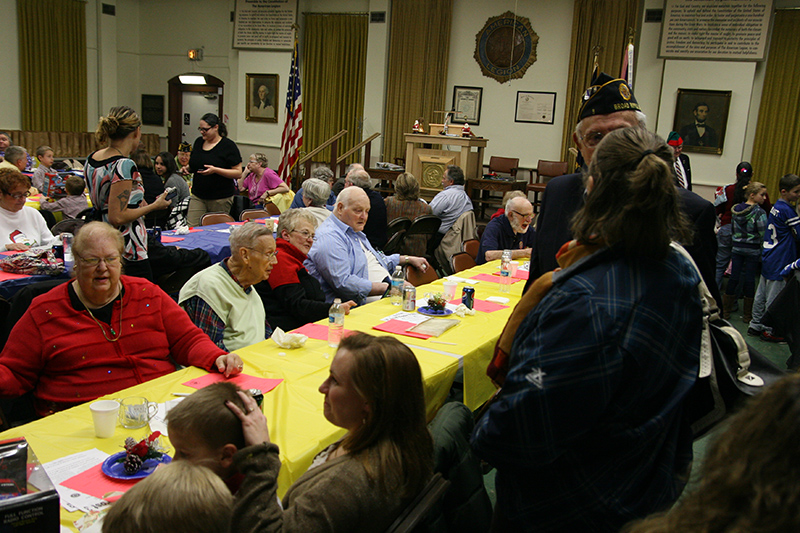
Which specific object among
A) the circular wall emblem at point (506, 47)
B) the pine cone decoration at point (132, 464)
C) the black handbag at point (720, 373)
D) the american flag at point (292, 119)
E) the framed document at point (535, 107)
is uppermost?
the circular wall emblem at point (506, 47)

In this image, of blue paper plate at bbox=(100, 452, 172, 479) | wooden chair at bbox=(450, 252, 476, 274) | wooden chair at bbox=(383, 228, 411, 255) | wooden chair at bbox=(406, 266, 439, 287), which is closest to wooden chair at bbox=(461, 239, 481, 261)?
wooden chair at bbox=(450, 252, 476, 274)

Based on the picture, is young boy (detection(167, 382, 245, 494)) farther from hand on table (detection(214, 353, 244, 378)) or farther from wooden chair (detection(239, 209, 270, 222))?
wooden chair (detection(239, 209, 270, 222))

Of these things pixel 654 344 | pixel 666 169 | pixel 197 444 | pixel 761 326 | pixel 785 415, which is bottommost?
pixel 761 326

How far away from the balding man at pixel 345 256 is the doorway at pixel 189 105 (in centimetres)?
1184

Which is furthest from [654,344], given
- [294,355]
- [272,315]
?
[272,315]

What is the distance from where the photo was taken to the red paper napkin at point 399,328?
3.11m

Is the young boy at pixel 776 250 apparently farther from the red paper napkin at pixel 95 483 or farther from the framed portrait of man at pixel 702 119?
the red paper napkin at pixel 95 483

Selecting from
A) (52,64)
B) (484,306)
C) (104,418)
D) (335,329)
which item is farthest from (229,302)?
(52,64)

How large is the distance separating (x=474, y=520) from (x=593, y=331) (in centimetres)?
78

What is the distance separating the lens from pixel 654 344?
1.28m

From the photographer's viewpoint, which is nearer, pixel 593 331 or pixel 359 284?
pixel 593 331

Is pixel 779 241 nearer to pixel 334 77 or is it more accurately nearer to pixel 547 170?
pixel 547 170

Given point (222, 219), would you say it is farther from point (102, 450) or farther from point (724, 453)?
point (724, 453)

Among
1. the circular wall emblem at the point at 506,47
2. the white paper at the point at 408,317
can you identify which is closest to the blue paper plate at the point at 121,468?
the white paper at the point at 408,317
